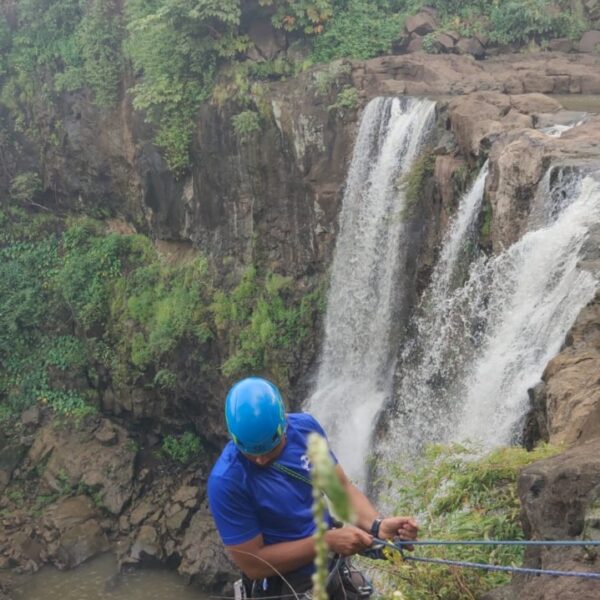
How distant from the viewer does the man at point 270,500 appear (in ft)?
8.39

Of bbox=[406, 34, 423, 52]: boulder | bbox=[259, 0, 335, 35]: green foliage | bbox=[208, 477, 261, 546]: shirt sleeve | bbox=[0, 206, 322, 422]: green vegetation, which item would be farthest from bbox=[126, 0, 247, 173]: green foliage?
bbox=[208, 477, 261, 546]: shirt sleeve

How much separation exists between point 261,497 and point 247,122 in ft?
37.2

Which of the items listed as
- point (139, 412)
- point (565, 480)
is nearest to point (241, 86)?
point (139, 412)

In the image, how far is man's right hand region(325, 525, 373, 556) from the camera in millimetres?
2658

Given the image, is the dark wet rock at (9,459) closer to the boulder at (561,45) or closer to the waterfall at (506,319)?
the waterfall at (506,319)

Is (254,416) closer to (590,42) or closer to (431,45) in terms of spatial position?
(431,45)

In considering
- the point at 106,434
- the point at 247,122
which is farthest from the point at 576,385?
the point at 106,434

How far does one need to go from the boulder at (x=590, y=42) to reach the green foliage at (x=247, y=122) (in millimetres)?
6614

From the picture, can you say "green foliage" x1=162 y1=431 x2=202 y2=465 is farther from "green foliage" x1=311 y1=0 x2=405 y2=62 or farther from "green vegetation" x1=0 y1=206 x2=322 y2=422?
"green foliage" x1=311 y1=0 x2=405 y2=62

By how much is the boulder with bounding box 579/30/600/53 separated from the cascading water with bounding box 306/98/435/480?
4.62 m

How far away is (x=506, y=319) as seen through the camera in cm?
748

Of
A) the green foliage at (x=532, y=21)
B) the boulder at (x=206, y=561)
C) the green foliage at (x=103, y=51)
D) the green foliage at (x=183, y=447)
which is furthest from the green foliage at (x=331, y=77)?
the boulder at (x=206, y=561)

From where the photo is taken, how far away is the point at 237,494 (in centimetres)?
269

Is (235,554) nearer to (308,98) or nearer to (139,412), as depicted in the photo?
(308,98)
